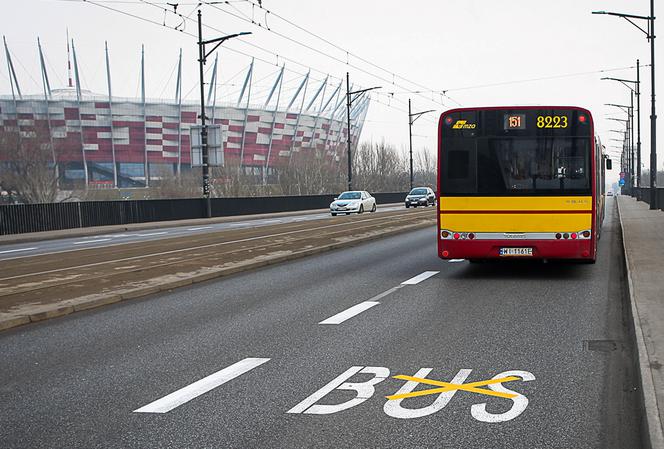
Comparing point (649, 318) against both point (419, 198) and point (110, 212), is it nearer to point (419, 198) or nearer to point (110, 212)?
point (110, 212)

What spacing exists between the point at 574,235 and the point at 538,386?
694cm

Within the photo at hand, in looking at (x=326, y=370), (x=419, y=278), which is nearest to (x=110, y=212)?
(x=419, y=278)

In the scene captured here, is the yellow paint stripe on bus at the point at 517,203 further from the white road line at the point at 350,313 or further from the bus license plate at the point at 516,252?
the white road line at the point at 350,313

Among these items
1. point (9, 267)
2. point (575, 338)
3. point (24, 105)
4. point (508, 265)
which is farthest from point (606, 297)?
point (24, 105)

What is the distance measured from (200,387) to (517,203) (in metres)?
7.99

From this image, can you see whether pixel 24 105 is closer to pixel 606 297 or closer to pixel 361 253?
pixel 361 253

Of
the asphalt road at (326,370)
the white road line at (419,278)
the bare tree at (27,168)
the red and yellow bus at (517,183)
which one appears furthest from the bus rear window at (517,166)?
the bare tree at (27,168)

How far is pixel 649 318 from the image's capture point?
7898mm

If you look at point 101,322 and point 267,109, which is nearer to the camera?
point 101,322

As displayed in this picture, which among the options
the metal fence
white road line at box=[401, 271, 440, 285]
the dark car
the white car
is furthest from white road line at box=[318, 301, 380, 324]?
the dark car

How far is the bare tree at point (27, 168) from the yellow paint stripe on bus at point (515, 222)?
44.6m

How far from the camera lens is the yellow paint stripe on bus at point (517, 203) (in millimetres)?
12258

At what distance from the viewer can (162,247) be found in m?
18.9

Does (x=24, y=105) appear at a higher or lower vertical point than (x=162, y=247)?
higher
